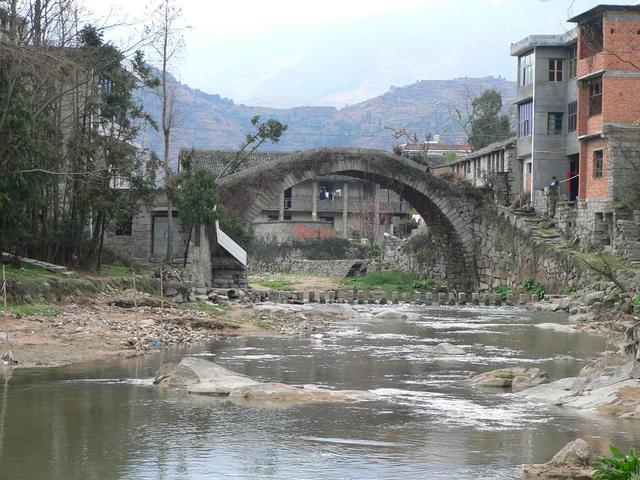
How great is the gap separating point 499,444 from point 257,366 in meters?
7.26

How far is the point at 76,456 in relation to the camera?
10.9 meters

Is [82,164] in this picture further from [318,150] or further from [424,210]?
[424,210]

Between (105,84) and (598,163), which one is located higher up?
(105,84)

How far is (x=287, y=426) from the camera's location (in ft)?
41.9

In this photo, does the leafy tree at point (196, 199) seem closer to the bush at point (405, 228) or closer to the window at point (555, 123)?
the window at point (555, 123)

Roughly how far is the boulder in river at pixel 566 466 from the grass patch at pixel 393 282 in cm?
3858

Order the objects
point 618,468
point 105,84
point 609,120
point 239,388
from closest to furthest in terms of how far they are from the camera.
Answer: point 618,468 → point 239,388 → point 105,84 → point 609,120

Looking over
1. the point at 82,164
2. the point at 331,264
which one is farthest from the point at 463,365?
the point at 331,264

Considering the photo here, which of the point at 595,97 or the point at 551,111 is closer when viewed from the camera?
the point at 595,97

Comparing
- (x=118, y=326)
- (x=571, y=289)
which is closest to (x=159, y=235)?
(x=118, y=326)

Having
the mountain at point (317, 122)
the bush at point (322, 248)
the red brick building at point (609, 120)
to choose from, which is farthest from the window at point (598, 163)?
the mountain at point (317, 122)

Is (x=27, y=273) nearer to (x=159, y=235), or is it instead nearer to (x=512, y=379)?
(x=159, y=235)

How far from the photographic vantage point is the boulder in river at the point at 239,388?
48.3 ft

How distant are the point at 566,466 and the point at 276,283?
41.6 m
